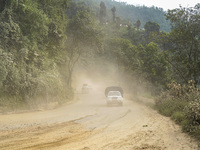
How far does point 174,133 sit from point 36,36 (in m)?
15.6

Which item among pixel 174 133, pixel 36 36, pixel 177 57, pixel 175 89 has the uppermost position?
pixel 36 36

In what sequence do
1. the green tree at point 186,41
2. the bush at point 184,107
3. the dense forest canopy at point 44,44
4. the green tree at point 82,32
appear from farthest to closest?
the green tree at point 82,32 < the green tree at point 186,41 < the dense forest canopy at point 44,44 < the bush at point 184,107

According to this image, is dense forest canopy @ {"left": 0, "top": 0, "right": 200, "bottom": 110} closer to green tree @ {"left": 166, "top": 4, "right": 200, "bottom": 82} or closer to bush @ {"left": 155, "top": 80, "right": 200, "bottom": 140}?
green tree @ {"left": 166, "top": 4, "right": 200, "bottom": 82}

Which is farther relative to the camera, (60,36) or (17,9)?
(60,36)

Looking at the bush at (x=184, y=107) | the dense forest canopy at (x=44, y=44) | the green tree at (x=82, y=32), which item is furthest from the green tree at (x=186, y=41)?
the green tree at (x=82, y=32)

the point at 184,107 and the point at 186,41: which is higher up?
the point at 186,41

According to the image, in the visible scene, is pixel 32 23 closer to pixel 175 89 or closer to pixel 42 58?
pixel 42 58

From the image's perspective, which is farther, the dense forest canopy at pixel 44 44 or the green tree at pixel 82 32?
the green tree at pixel 82 32

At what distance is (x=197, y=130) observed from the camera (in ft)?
33.5

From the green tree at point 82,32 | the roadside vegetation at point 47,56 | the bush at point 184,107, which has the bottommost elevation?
the bush at point 184,107

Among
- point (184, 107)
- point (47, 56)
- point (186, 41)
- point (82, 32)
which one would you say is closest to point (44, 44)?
point (47, 56)

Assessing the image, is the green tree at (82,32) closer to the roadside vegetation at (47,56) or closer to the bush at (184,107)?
the roadside vegetation at (47,56)

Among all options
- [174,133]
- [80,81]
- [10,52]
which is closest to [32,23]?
[10,52]

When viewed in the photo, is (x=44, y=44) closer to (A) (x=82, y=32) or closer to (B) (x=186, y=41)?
(A) (x=82, y=32)
